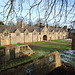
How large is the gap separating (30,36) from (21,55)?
19.8 m

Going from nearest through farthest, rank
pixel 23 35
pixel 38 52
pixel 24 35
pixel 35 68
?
pixel 35 68
pixel 38 52
pixel 23 35
pixel 24 35

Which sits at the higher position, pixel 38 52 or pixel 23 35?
pixel 23 35

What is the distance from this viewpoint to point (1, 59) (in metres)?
12.0

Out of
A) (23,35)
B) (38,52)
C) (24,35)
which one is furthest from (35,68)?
(24,35)

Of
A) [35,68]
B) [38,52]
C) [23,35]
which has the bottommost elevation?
[38,52]

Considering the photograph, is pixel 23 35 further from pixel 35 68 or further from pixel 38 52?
pixel 35 68

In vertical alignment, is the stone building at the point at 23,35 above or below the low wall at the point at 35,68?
above

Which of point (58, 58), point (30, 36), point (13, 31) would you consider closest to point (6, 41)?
point (13, 31)

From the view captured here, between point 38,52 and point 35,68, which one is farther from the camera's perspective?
point 38,52

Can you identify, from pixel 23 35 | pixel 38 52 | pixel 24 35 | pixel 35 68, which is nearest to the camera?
pixel 35 68

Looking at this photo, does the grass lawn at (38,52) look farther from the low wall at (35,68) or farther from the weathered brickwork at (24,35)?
the weathered brickwork at (24,35)

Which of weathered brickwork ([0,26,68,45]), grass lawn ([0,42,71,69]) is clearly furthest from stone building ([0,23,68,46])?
grass lawn ([0,42,71,69])

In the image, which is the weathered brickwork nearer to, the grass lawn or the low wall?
the grass lawn

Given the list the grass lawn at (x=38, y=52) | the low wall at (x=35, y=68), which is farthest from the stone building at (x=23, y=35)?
the low wall at (x=35, y=68)
